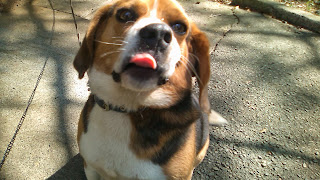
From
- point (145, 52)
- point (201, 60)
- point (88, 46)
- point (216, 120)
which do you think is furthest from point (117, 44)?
point (216, 120)

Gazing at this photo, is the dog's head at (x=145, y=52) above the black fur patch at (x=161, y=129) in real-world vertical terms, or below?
above

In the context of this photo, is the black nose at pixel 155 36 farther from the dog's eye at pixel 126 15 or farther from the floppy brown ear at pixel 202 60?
the floppy brown ear at pixel 202 60

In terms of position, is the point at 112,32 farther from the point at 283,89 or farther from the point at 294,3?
the point at 294,3

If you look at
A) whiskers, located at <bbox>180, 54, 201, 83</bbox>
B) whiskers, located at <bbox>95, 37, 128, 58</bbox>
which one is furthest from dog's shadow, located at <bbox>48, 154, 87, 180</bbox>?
whiskers, located at <bbox>180, 54, 201, 83</bbox>

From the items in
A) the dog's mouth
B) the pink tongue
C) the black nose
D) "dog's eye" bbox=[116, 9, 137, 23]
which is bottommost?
the dog's mouth

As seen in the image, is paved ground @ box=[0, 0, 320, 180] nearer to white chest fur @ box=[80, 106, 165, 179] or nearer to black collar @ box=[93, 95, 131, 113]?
white chest fur @ box=[80, 106, 165, 179]

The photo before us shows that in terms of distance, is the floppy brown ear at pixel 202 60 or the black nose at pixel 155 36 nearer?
the black nose at pixel 155 36

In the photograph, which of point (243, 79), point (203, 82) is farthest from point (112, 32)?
point (243, 79)

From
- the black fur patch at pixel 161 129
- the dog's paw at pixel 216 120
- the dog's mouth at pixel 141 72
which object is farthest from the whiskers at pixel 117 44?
the dog's paw at pixel 216 120

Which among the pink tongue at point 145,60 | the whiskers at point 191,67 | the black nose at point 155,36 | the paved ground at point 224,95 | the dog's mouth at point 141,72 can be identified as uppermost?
the black nose at point 155,36

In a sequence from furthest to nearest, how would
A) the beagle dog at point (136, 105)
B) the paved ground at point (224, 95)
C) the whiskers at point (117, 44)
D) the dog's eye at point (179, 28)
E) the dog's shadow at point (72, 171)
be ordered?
the paved ground at point (224, 95)
the dog's shadow at point (72, 171)
the dog's eye at point (179, 28)
the beagle dog at point (136, 105)
the whiskers at point (117, 44)

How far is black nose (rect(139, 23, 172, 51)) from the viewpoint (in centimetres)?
140

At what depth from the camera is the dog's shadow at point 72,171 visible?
2.17 meters

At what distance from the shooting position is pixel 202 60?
1831 mm
